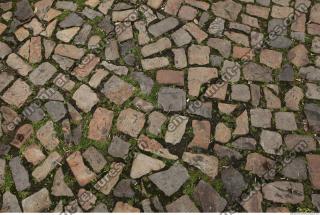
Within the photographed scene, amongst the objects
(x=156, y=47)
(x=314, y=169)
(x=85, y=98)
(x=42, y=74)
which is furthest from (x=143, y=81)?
(x=314, y=169)

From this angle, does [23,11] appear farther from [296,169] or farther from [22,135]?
[296,169]

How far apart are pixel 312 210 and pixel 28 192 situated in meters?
Answer: 2.76

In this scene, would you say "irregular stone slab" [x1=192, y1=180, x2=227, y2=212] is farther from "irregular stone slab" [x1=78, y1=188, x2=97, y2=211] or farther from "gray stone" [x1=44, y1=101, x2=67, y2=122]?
"gray stone" [x1=44, y1=101, x2=67, y2=122]

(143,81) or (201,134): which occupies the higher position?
(143,81)

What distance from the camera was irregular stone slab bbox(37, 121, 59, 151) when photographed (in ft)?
13.4

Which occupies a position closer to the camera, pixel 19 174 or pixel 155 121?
pixel 19 174

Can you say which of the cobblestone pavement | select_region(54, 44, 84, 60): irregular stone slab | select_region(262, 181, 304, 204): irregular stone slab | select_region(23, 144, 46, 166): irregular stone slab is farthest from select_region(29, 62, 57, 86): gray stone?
select_region(262, 181, 304, 204): irregular stone slab

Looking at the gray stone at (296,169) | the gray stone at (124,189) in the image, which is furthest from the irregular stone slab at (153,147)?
the gray stone at (296,169)

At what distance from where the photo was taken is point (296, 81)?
179 inches

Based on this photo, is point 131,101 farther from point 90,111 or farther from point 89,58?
point 89,58

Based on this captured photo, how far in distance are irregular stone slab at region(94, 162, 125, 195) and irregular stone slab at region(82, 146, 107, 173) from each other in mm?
106

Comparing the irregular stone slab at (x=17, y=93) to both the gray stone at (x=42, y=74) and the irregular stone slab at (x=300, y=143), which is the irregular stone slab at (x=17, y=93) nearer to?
the gray stone at (x=42, y=74)

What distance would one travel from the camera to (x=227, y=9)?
A: 516 cm

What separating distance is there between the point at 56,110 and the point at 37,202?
103 cm
